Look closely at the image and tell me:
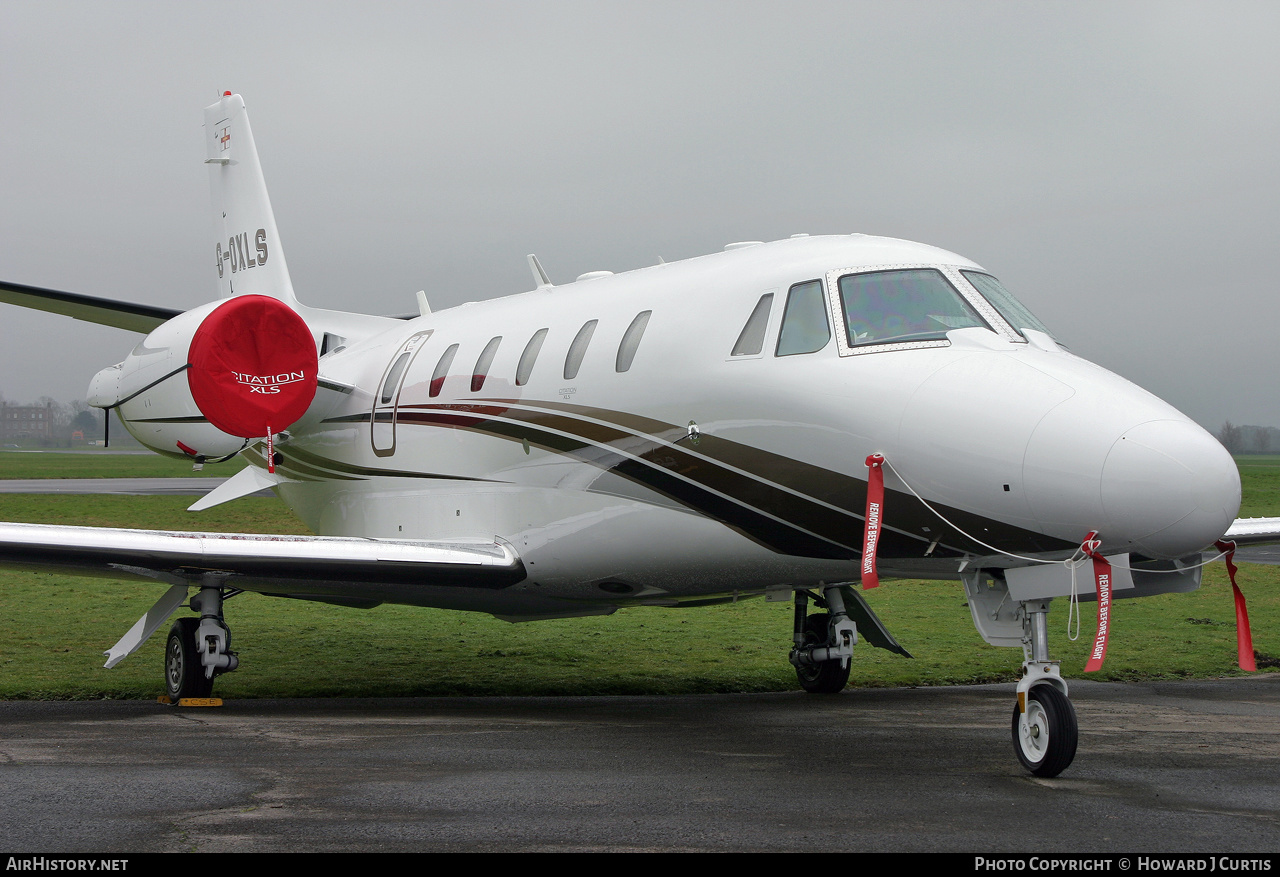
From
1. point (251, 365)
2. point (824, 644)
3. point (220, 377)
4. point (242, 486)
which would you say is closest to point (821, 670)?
point (824, 644)

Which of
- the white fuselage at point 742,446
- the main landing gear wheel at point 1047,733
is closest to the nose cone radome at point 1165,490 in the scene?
the white fuselage at point 742,446

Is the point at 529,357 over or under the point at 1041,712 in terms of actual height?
over

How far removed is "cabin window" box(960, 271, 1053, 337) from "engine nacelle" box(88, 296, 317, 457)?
657cm

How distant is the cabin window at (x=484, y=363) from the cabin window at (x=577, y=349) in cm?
115

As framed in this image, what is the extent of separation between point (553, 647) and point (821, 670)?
13.5 feet

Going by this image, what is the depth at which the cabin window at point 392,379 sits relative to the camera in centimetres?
1223

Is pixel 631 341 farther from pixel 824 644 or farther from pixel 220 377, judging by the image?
pixel 220 377

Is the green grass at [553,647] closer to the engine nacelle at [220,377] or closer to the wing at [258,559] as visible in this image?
the wing at [258,559]

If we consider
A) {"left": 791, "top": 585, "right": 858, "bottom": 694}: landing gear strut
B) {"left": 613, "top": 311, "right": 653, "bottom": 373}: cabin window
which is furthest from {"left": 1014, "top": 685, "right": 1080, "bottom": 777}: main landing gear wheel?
{"left": 791, "top": 585, "right": 858, "bottom": 694}: landing gear strut

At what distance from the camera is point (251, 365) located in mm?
11922

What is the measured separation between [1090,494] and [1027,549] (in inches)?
23.1

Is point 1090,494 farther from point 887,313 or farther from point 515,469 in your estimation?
point 515,469
